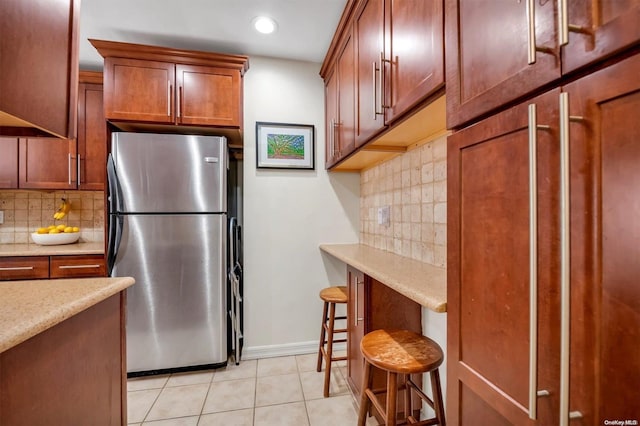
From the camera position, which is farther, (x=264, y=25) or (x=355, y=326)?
(x=264, y=25)

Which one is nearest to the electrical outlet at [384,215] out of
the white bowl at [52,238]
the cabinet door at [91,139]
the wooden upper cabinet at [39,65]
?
the wooden upper cabinet at [39,65]

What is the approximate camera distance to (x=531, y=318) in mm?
566

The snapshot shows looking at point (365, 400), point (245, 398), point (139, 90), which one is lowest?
point (245, 398)

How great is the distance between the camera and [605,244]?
1.58 feet

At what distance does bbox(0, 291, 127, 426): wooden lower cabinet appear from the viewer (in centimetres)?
69

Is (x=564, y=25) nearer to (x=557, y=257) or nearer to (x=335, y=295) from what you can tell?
(x=557, y=257)

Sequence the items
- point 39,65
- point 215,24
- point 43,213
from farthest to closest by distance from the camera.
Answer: point 43,213 < point 215,24 < point 39,65

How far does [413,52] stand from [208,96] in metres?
1.64

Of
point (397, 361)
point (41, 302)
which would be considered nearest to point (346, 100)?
point (397, 361)

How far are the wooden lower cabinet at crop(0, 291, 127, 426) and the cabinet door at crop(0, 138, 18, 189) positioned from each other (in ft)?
7.21

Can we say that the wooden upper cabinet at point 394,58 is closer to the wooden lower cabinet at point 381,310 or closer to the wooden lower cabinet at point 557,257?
the wooden lower cabinet at point 557,257

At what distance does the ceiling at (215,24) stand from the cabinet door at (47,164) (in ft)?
2.50

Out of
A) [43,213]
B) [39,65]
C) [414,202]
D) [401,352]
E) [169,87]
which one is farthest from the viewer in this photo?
[43,213]

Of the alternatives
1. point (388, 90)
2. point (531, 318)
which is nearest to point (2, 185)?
point (388, 90)
